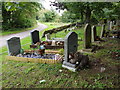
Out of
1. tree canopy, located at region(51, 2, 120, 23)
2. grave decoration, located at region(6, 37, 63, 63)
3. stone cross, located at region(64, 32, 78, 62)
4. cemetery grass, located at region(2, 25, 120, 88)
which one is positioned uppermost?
tree canopy, located at region(51, 2, 120, 23)

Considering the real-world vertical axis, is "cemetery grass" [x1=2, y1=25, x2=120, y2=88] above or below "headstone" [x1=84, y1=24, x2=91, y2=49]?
below

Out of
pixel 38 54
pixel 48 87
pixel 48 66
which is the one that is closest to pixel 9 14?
pixel 38 54

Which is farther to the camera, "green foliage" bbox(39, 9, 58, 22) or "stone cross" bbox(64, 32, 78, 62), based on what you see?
"green foliage" bbox(39, 9, 58, 22)

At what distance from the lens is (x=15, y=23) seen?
67.1ft

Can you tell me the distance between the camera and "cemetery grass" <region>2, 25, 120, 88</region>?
10.9ft

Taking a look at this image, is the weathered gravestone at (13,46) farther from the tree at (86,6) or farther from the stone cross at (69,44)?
the tree at (86,6)

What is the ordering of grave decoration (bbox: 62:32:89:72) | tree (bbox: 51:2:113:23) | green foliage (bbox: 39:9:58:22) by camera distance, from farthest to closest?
green foliage (bbox: 39:9:58:22) < tree (bbox: 51:2:113:23) < grave decoration (bbox: 62:32:89:72)

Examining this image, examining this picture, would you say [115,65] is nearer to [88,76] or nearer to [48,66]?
[88,76]

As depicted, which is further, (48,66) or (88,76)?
(48,66)

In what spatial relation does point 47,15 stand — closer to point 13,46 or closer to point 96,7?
point 96,7

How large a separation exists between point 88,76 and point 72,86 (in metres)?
0.80

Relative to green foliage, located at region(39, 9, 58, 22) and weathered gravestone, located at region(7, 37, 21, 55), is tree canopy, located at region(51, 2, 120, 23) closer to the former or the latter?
weathered gravestone, located at region(7, 37, 21, 55)

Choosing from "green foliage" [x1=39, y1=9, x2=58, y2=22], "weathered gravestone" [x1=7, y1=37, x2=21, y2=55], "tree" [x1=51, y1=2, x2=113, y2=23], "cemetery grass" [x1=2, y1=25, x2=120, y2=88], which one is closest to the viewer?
"cemetery grass" [x1=2, y1=25, x2=120, y2=88]

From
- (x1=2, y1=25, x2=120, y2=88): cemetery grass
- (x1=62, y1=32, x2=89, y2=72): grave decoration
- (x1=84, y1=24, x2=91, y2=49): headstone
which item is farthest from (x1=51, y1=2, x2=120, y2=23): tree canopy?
(x1=2, y1=25, x2=120, y2=88): cemetery grass
